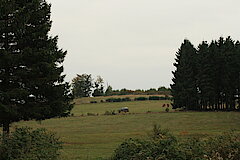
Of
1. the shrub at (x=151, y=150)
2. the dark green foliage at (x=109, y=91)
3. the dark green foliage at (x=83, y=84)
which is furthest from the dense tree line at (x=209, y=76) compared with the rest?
the dark green foliage at (x=83, y=84)

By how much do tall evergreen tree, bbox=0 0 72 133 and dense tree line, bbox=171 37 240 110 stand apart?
4312 cm

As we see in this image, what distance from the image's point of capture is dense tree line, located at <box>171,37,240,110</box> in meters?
62.5

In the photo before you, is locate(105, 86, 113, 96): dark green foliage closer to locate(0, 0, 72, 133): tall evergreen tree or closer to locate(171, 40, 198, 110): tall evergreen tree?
locate(171, 40, 198, 110): tall evergreen tree

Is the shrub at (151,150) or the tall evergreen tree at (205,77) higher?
the tall evergreen tree at (205,77)

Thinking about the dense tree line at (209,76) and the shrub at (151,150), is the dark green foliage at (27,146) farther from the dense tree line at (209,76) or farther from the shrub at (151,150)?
the dense tree line at (209,76)

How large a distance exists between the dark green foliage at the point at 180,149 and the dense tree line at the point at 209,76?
165 ft

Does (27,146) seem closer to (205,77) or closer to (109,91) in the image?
(205,77)

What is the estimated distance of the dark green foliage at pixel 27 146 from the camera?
13.0m

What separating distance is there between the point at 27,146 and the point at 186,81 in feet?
184

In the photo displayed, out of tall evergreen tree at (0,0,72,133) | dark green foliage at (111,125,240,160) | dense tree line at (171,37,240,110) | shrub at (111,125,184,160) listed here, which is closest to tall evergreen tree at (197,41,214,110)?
dense tree line at (171,37,240,110)

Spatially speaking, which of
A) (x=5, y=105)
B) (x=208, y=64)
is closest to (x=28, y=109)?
(x=5, y=105)

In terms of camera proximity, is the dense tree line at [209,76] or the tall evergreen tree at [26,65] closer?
the tall evergreen tree at [26,65]

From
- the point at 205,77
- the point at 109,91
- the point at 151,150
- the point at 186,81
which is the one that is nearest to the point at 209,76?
the point at 205,77

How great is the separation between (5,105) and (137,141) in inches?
482
